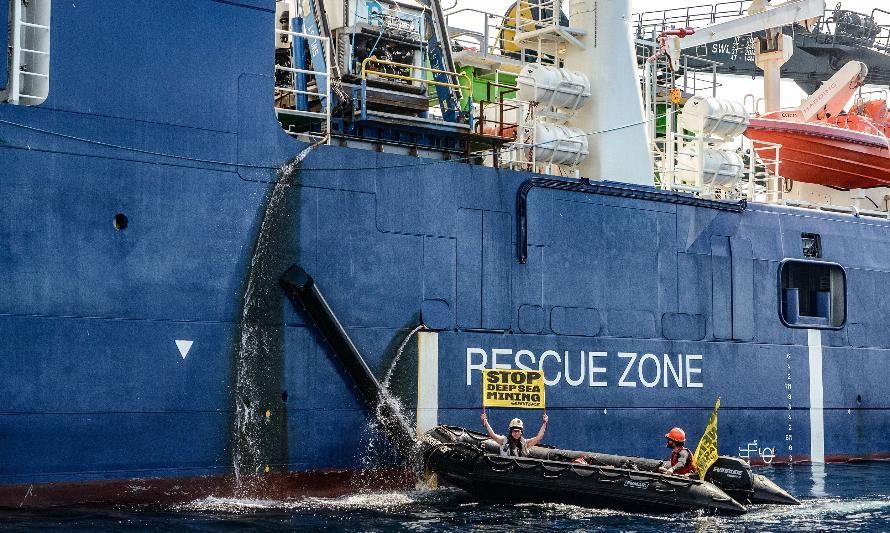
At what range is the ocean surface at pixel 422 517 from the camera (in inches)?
469

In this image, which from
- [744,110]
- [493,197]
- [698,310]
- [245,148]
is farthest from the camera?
[744,110]

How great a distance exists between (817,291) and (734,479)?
6.39m

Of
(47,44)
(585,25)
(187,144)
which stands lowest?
(187,144)

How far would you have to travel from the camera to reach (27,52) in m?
12.9

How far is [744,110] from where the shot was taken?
19.8m

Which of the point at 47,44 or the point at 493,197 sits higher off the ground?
the point at 47,44

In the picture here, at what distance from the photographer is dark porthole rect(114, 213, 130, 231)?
12.9m

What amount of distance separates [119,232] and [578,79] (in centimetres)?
802

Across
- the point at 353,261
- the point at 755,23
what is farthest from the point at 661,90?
the point at 353,261

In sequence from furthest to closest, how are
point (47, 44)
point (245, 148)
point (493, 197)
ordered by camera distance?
point (493, 197) → point (245, 148) → point (47, 44)

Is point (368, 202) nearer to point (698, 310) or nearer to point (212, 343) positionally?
point (212, 343)

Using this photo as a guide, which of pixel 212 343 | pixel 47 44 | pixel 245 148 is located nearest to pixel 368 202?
pixel 245 148

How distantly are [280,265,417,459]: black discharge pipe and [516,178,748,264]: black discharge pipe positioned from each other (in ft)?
9.44

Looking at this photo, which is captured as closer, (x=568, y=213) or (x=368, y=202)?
(x=368, y=202)
